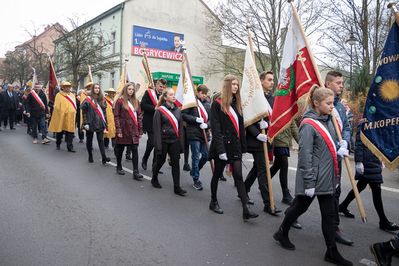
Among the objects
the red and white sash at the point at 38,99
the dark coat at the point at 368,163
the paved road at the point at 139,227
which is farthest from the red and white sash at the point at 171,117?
the red and white sash at the point at 38,99

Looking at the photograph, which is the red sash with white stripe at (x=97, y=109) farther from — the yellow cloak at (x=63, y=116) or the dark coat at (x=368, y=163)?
the dark coat at (x=368, y=163)

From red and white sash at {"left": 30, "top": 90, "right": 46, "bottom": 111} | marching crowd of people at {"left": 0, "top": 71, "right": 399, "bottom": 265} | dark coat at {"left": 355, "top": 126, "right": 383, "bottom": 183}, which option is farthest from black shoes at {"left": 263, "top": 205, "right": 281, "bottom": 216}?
red and white sash at {"left": 30, "top": 90, "right": 46, "bottom": 111}

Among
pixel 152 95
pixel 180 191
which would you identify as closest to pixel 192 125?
pixel 180 191

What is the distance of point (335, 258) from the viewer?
157 inches

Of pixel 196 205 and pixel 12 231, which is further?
pixel 196 205

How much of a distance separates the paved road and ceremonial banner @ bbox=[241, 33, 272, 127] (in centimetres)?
144

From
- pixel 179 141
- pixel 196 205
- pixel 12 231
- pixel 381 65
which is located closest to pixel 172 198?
pixel 196 205

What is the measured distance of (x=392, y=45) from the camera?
4336 mm

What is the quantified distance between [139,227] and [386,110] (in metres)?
3.25

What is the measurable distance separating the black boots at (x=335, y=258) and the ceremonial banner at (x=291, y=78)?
1.86m

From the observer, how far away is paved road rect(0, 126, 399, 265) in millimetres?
4086

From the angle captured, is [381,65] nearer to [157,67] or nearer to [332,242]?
[332,242]

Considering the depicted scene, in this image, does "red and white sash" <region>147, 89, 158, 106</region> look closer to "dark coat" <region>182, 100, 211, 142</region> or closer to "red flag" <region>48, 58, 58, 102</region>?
"dark coat" <region>182, 100, 211, 142</region>

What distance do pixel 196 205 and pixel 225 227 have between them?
1.06m
